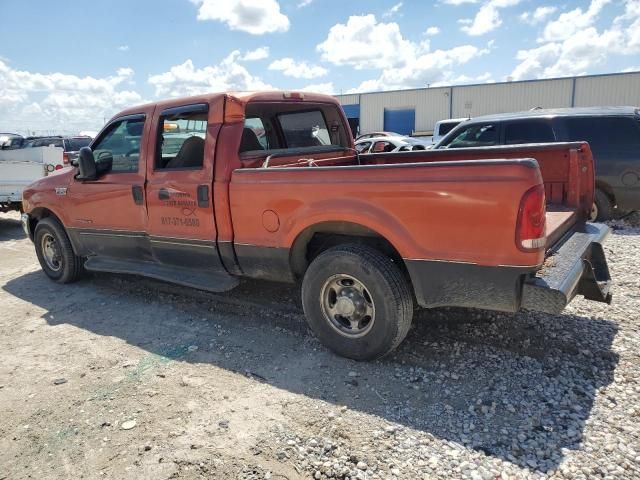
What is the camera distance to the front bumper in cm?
268

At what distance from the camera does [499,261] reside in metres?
2.71

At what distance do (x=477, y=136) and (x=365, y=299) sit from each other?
5849mm

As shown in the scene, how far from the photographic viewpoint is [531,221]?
2.58 metres

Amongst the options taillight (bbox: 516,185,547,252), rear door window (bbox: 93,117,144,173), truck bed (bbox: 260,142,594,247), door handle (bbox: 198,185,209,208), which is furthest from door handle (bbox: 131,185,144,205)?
taillight (bbox: 516,185,547,252)

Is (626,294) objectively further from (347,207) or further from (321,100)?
(321,100)

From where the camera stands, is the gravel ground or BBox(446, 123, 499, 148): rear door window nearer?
the gravel ground

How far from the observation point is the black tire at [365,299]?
124 inches

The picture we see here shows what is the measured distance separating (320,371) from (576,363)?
5.82 ft

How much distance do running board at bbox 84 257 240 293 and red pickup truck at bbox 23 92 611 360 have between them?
0.02 metres

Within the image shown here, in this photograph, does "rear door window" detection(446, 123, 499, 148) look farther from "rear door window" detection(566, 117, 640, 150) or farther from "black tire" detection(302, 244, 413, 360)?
"black tire" detection(302, 244, 413, 360)

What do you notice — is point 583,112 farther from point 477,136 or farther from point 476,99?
point 476,99

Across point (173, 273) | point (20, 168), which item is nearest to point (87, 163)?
point (173, 273)

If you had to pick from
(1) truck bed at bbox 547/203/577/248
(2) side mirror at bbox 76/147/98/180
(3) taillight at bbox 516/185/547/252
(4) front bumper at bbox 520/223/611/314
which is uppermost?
(2) side mirror at bbox 76/147/98/180

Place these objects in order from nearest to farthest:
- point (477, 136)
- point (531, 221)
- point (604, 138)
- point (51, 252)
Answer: point (531, 221) < point (51, 252) < point (604, 138) < point (477, 136)
